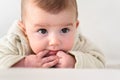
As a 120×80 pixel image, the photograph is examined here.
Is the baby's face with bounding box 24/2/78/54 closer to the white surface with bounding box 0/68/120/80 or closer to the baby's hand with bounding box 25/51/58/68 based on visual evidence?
the baby's hand with bounding box 25/51/58/68

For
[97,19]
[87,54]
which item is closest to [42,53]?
[87,54]

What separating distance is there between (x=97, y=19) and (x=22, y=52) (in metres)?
0.38

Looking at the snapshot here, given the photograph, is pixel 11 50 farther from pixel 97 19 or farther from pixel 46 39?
pixel 97 19

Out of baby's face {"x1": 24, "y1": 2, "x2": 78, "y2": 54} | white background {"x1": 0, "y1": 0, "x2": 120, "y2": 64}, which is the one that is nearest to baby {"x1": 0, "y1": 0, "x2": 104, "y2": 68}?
baby's face {"x1": 24, "y1": 2, "x2": 78, "y2": 54}

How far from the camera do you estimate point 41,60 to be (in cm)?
66

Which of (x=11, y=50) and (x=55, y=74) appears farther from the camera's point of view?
(x=11, y=50)

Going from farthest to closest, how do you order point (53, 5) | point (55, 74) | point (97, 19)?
point (97, 19) → point (53, 5) → point (55, 74)

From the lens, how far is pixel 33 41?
0.68m

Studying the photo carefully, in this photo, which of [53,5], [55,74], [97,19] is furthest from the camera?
[97,19]

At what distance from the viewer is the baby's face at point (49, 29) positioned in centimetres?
64

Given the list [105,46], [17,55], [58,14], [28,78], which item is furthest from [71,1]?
[105,46]

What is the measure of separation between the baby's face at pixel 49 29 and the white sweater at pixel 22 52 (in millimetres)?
26

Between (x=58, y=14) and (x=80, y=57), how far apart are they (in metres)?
0.10

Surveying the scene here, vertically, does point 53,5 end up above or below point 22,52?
above
